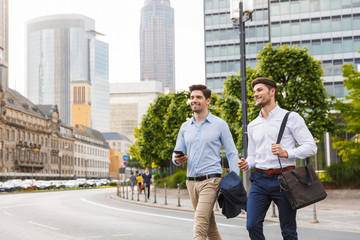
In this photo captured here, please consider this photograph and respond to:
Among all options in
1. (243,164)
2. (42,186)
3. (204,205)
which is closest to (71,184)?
(42,186)

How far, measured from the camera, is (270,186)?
5.09m

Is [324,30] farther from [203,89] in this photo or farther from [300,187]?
[300,187]

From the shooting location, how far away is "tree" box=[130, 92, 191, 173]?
128 ft

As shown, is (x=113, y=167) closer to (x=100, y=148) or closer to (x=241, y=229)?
(x=100, y=148)

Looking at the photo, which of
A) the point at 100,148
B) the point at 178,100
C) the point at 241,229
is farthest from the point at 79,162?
the point at 241,229

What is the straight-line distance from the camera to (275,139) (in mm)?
5191

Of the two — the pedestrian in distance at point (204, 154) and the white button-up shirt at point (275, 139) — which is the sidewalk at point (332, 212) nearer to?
the pedestrian in distance at point (204, 154)

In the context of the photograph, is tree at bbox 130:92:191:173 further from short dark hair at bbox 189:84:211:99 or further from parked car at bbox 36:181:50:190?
short dark hair at bbox 189:84:211:99

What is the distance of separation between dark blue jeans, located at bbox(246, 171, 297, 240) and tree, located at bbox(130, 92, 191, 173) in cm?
3339

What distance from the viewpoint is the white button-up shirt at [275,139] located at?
4.99m

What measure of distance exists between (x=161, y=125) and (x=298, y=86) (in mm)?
18655

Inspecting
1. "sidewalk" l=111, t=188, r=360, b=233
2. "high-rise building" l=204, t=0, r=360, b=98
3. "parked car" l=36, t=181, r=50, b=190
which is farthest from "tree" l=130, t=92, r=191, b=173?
"parked car" l=36, t=181, r=50, b=190

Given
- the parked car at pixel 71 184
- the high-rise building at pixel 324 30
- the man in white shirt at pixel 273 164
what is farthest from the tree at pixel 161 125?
the man in white shirt at pixel 273 164

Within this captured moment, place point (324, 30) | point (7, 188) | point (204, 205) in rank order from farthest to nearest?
point (324, 30), point (7, 188), point (204, 205)
